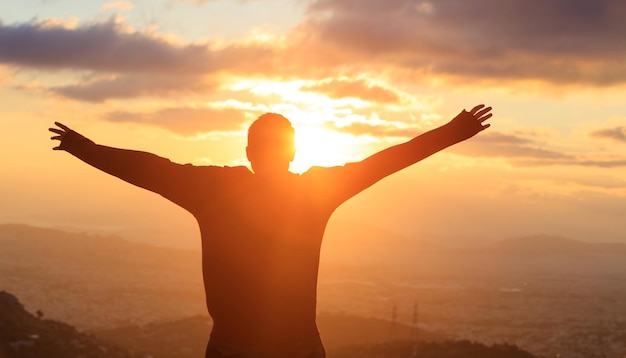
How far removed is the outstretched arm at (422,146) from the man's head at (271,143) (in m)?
0.56

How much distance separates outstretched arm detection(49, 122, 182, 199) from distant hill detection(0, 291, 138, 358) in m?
27.1

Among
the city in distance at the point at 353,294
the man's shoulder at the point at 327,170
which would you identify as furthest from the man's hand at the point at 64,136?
the city in distance at the point at 353,294

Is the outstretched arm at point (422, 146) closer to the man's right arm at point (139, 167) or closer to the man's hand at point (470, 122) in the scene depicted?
the man's hand at point (470, 122)

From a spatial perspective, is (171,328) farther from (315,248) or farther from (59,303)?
(315,248)

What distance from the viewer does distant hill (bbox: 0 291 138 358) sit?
100 ft

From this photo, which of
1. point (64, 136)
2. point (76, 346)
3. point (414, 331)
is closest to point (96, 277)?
point (414, 331)

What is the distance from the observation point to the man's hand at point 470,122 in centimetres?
597

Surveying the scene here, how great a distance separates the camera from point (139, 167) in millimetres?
5629

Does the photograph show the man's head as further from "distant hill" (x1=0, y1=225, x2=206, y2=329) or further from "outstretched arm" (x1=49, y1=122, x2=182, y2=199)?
"distant hill" (x1=0, y1=225, x2=206, y2=329)

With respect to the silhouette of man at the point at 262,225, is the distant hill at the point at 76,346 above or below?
below

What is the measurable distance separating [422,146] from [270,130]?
3.94 ft

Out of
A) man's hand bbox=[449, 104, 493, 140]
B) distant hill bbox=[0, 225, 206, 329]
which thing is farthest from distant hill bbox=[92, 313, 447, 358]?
man's hand bbox=[449, 104, 493, 140]

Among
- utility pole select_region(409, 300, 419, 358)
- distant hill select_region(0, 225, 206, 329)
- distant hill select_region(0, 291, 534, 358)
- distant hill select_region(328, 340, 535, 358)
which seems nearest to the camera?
distant hill select_region(0, 291, 534, 358)

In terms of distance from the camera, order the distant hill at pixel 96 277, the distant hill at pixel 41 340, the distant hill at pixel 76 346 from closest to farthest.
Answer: the distant hill at pixel 41 340 → the distant hill at pixel 76 346 → the distant hill at pixel 96 277
